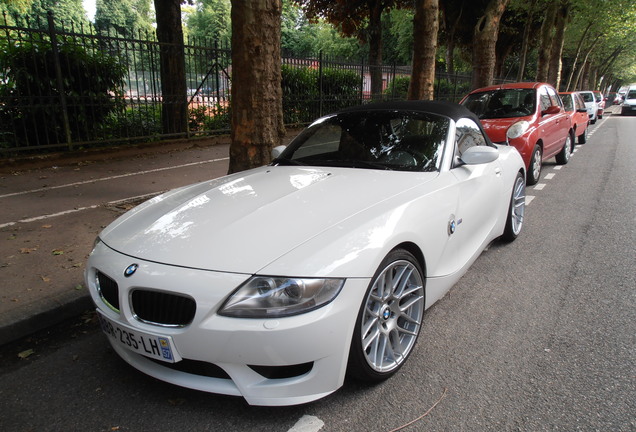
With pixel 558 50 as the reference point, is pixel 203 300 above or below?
below

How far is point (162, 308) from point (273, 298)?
539mm

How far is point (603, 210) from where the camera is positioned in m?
6.28

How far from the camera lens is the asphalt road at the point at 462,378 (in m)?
2.21

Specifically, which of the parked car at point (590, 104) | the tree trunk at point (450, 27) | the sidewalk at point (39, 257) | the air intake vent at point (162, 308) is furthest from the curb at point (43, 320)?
the tree trunk at point (450, 27)

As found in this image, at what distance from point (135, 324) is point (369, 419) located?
121cm

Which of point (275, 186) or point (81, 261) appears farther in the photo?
point (81, 261)

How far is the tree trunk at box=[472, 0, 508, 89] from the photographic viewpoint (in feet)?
50.5

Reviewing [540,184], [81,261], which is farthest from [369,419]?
[540,184]

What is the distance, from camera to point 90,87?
29.4ft

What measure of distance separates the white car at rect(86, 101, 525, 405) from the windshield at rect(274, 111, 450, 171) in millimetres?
23

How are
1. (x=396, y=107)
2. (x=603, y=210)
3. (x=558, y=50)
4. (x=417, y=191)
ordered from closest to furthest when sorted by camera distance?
(x=417, y=191), (x=396, y=107), (x=603, y=210), (x=558, y=50)

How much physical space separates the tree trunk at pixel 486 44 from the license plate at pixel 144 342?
1616 cm

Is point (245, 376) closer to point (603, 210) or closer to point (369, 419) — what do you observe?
point (369, 419)

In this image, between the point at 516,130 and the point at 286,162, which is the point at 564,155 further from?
the point at 286,162
